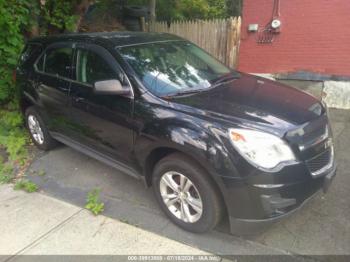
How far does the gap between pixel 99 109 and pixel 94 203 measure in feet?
3.31

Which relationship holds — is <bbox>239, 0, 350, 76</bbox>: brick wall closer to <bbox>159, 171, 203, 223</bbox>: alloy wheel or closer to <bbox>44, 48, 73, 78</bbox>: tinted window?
<bbox>44, 48, 73, 78</bbox>: tinted window

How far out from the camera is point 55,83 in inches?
180

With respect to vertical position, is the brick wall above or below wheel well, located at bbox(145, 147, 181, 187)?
above

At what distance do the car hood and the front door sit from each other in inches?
26.4

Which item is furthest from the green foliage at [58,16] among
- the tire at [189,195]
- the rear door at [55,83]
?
the tire at [189,195]

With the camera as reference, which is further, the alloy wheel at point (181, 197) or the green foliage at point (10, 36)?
the green foliage at point (10, 36)

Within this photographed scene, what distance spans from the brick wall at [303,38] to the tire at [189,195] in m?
4.51

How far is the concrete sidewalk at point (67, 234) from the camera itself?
126 inches

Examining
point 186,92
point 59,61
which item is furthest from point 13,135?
point 186,92

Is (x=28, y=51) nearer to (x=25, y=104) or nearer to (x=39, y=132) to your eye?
(x=25, y=104)

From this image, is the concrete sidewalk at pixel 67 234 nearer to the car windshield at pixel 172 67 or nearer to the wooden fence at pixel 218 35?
the car windshield at pixel 172 67

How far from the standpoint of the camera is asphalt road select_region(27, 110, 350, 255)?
3133mm

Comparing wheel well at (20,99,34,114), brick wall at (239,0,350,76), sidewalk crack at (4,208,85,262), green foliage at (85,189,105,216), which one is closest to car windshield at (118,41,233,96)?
green foliage at (85,189,105,216)

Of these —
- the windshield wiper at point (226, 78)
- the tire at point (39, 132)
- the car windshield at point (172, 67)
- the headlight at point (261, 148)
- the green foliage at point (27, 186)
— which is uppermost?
the car windshield at point (172, 67)
